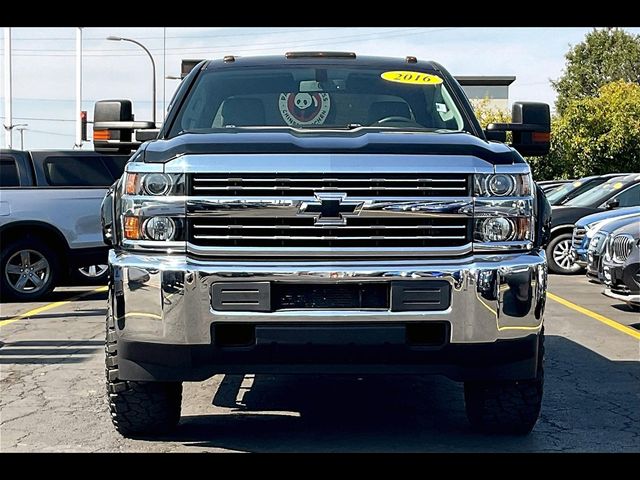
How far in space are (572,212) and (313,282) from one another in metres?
12.6

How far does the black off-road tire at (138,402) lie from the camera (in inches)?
196

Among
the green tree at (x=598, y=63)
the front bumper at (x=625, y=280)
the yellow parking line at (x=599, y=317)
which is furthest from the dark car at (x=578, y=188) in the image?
the green tree at (x=598, y=63)

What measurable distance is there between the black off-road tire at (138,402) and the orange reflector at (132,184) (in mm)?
657

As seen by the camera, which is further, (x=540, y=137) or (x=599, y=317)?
(x=599, y=317)

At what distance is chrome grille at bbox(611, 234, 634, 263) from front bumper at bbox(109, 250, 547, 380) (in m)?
5.96

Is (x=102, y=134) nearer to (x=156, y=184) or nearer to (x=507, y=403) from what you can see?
(x=156, y=184)

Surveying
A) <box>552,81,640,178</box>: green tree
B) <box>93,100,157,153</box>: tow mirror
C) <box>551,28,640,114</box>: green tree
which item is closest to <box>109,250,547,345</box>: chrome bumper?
<box>93,100,157,153</box>: tow mirror

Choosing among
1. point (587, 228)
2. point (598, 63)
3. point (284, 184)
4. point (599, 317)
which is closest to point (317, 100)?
point (284, 184)

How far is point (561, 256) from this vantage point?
1653cm

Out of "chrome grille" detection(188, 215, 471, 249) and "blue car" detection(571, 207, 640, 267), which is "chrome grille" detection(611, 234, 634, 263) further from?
"chrome grille" detection(188, 215, 471, 249)

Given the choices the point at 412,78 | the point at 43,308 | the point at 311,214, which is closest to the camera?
the point at 311,214

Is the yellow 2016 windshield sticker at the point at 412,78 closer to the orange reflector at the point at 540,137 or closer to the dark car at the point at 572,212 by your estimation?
the orange reflector at the point at 540,137

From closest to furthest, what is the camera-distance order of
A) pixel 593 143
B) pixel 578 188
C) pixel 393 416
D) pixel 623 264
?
pixel 393 416 → pixel 623 264 → pixel 578 188 → pixel 593 143
